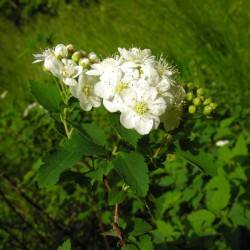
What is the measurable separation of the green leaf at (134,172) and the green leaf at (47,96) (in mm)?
237

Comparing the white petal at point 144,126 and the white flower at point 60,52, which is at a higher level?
the white flower at point 60,52

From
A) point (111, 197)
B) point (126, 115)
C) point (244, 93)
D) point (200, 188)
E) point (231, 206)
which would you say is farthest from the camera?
point (244, 93)

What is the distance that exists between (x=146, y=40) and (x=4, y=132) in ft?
3.68

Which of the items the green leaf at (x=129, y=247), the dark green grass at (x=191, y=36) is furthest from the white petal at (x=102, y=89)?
the green leaf at (x=129, y=247)

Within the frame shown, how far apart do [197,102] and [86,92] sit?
0.30 metres

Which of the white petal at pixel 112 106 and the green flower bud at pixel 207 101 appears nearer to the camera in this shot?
the white petal at pixel 112 106

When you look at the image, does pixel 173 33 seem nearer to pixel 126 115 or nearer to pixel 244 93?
pixel 244 93

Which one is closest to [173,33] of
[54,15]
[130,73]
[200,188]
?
[200,188]

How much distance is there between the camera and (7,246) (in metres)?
2.60

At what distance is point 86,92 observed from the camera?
1176 millimetres

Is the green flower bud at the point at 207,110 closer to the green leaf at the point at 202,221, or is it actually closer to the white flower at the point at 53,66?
the white flower at the point at 53,66

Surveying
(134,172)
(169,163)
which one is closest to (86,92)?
(134,172)

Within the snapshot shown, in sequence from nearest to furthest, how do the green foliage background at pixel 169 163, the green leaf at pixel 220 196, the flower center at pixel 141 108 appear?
the flower center at pixel 141 108, the green foliage background at pixel 169 163, the green leaf at pixel 220 196

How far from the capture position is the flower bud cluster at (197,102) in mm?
1199
